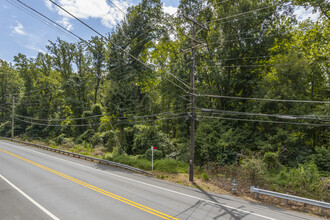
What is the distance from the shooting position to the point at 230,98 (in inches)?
765

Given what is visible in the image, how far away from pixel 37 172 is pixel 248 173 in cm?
1535

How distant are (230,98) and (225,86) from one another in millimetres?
1593

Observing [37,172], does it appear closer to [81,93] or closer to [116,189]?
[116,189]

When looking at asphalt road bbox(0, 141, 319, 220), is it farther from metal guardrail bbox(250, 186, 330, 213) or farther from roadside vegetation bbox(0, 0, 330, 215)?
roadside vegetation bbox(0, 0, 330, 215)

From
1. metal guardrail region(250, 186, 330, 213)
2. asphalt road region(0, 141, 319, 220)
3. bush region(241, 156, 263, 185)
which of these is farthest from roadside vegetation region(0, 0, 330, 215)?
asphalt road region(0, 141, 319, 220)

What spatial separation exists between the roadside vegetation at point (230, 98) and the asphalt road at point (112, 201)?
10.5ft

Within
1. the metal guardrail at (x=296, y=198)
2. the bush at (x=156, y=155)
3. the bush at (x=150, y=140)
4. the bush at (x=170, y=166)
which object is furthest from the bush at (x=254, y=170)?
the bush at (x=150, y=140)

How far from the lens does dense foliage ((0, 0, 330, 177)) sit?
577 inches

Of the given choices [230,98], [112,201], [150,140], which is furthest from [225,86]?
[112,201]

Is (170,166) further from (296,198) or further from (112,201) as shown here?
(296,198)

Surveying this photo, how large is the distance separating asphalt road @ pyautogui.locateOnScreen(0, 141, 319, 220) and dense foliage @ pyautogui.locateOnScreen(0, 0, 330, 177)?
4652mm

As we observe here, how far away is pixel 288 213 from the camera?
8203 mm

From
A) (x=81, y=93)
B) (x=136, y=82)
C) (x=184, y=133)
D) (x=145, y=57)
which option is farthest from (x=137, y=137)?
(x=81, y=93)

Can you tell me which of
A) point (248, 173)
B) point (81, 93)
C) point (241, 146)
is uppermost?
point (81, 93)
